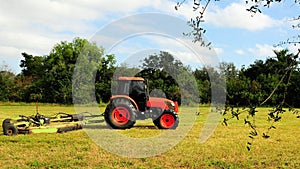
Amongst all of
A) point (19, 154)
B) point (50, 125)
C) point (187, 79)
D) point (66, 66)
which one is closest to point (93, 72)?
point (66, 66)

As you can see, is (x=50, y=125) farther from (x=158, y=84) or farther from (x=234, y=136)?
(x=158, y=84)

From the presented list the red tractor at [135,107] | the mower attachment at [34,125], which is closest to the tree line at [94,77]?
the red tractor at [135,107]

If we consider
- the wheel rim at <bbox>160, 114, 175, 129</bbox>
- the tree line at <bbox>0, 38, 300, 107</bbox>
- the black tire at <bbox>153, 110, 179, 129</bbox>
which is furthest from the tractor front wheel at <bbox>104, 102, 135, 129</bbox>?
the tree line at <bbox>0, 38, 300, 107</bbox>

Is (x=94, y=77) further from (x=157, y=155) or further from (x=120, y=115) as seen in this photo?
(x=157, y=155)

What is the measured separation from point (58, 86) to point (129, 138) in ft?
99.1

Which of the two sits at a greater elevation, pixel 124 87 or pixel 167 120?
pixel 124 87

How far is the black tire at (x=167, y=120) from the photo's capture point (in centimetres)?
1226

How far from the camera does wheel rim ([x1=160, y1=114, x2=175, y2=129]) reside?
40.3ft

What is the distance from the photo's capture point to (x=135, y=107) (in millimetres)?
12289

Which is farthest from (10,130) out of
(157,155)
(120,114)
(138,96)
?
(157,155)

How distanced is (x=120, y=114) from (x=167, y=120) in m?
1.58

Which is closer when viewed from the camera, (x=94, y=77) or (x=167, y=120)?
(x=167, y=120)

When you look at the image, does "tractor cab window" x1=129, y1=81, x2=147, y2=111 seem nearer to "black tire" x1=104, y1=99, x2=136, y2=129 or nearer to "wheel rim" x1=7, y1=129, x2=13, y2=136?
"black tire" x1=104, y1=99, x2=136, y2=129

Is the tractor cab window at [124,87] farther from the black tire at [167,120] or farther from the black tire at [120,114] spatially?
the black tire at [167,120]
